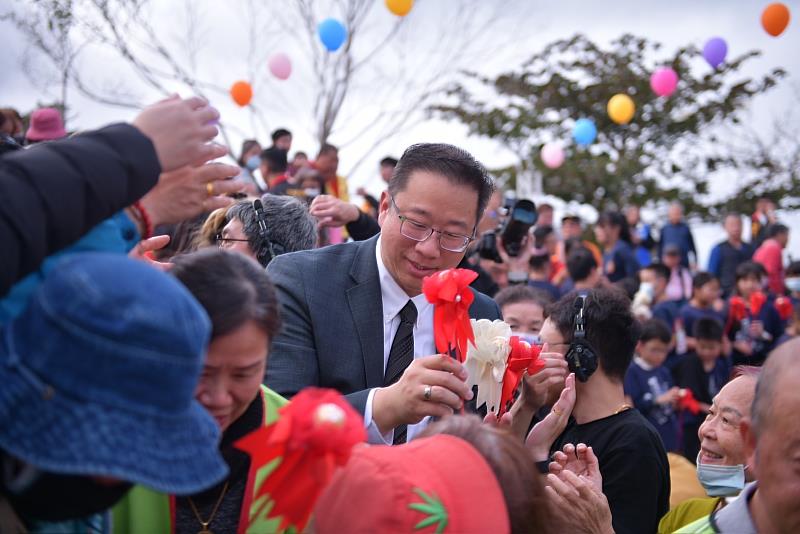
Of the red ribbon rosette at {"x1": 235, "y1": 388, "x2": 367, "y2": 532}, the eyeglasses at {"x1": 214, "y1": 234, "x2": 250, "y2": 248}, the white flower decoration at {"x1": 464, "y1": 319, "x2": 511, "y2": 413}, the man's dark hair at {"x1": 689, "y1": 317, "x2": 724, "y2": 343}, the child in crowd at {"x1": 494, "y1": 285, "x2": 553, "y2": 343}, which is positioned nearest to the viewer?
the red ribbon rosette at {"x1": 235, "y1": 388, "x2": 367, "y2": 532}

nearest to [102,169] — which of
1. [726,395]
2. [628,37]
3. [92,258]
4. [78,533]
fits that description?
[92,258]

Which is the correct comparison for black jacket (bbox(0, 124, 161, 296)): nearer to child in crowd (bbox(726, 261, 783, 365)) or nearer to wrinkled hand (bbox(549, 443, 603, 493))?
wrinkled hand (bbox(549, 443, 603, 493))

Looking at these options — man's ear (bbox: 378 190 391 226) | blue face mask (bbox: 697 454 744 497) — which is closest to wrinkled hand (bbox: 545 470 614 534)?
blue face mask (bbox: 697 454 744 497)

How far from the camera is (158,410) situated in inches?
50.4

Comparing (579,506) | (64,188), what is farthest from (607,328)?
(64,188)

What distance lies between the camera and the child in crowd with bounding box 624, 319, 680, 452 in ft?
20.4

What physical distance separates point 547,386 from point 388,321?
1.95 ft

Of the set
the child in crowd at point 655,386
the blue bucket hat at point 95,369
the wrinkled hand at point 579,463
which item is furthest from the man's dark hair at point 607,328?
the child in crowd at point 655,386

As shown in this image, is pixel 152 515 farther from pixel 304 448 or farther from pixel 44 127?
pixel 44 127

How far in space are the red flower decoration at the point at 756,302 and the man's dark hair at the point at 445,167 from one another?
680cm

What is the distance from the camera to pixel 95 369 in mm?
1215

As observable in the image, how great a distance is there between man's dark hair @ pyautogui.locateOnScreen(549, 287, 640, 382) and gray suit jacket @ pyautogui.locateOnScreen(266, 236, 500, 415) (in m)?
0.90

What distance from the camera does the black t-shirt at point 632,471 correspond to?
2844 mm

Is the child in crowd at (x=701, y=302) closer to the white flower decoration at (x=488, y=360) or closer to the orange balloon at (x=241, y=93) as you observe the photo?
the orange balloon at (x=241, y=93)
